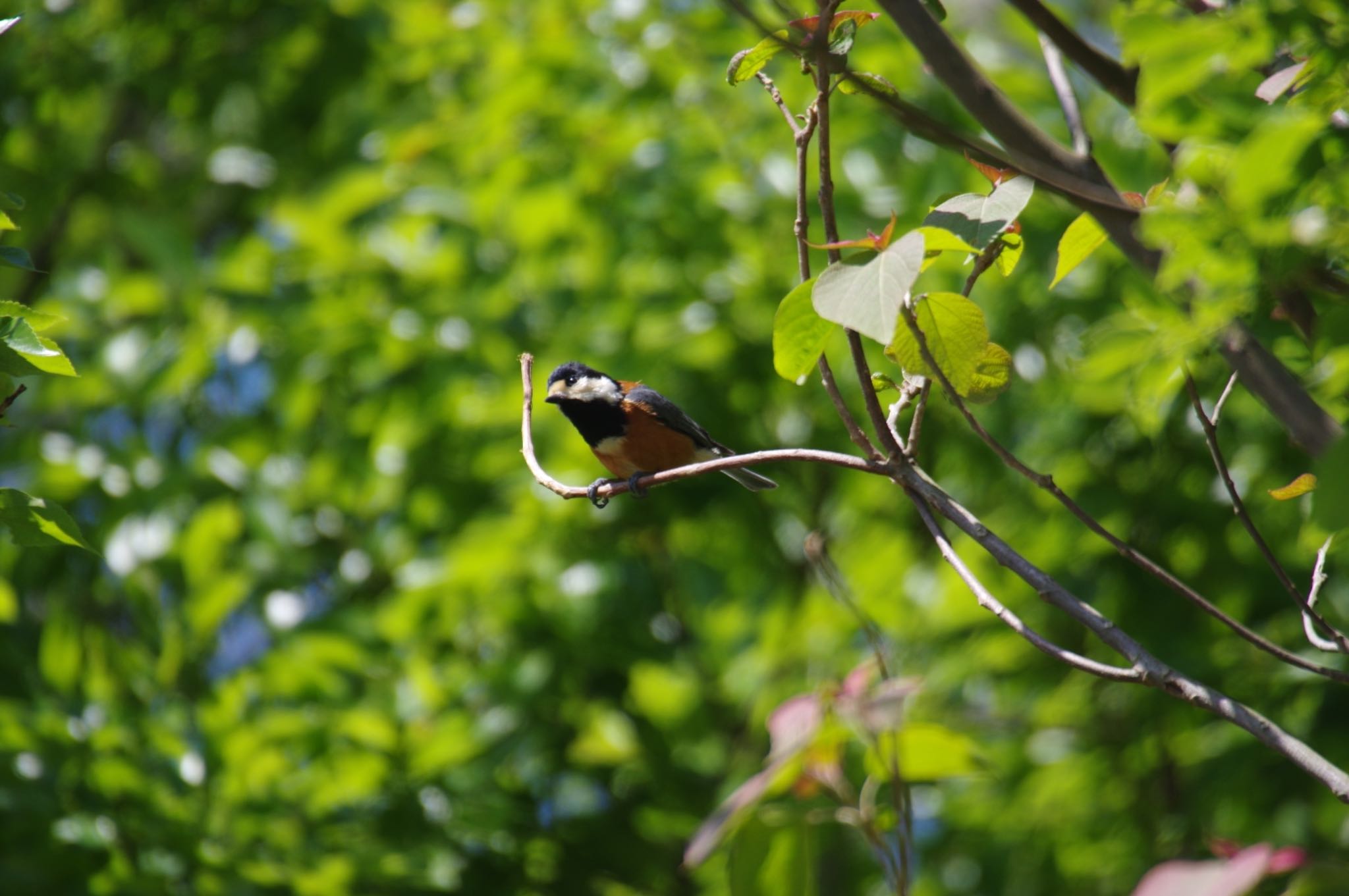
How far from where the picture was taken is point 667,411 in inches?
179

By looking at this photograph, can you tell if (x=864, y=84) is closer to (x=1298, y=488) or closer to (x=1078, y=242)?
(x=1078, y=242)

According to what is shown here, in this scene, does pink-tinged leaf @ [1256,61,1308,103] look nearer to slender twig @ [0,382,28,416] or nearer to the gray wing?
slender twig @ [0,382,28,416]

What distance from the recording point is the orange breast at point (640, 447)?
14.9 ft

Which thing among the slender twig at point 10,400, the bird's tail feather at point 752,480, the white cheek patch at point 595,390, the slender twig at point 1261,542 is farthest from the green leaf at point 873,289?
the white cheek patch at point 595,390

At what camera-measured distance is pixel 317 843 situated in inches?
170

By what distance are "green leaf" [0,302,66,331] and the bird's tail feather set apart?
2.82 m

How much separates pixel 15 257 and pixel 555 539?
3.08 metres

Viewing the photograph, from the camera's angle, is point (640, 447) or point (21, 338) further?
point (640, 447)

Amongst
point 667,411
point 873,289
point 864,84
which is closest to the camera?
point 873,289

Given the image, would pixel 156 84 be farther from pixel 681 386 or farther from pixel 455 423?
pixel 681 386

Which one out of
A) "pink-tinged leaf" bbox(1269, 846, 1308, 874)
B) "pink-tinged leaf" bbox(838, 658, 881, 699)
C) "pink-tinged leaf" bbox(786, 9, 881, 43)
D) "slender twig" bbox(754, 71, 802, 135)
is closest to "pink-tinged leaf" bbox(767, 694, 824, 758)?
"pink-tinged leaf" bbox(838, 658, 881, 699)

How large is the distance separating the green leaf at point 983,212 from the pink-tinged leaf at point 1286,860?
0.87m

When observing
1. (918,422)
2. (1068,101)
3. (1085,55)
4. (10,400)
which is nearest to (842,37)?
(918,422)

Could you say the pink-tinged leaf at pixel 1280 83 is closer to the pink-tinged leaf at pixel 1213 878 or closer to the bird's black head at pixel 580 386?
the pink-tinged leaf at pixel 1213 878
